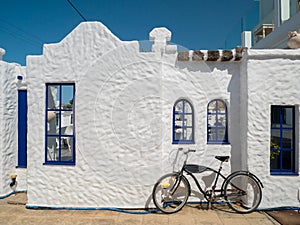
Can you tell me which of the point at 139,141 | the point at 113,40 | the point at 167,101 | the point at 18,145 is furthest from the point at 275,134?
the point at 18,145

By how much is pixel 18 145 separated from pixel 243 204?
18.8 ft

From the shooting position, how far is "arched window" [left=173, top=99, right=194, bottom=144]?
521 centimetres

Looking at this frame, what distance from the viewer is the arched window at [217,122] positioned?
17.2 ft

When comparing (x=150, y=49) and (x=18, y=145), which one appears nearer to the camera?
(x=150, y=49)

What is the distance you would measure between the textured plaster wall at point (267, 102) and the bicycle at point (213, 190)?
249mm

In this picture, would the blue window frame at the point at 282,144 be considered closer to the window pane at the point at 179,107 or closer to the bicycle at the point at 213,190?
the bicycle at the point at 213,190

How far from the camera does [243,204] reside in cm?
488

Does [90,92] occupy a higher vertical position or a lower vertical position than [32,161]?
higher

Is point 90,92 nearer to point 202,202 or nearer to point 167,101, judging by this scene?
point 167,101

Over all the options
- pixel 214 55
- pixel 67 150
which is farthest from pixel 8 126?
pixel 214 55

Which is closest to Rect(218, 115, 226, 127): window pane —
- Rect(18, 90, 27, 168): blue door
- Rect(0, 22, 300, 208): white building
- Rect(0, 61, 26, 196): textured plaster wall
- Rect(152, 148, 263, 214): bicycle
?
Rect(0, 22, 300, 208): white building

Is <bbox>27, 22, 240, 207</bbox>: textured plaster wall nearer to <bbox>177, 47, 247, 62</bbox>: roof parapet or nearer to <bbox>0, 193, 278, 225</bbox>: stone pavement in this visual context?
<bbox>0, 193, 278, 225</bbox>: stone pavement

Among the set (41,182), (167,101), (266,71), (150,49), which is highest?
(150,49)

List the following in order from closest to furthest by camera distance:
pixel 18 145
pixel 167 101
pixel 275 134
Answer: pixel 167 101, pixel 18 145, pixel 275 134
